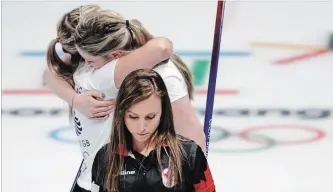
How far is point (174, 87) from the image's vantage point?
1.38 metres

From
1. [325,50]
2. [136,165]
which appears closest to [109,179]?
[136,165]

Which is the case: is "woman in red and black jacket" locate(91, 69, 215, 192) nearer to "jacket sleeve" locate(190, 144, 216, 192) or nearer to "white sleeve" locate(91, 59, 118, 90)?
"jacket sleeve" locate(190, 144, 216, 192)

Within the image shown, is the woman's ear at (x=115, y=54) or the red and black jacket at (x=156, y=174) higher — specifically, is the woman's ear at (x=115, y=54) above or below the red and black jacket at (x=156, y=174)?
above

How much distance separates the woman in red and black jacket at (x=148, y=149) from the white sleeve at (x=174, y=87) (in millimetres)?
166

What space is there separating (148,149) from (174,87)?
20cm

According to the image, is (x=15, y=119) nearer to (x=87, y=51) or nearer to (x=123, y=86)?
(x=87, y=51)

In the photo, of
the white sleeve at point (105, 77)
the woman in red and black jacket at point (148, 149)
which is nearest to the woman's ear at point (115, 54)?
the white sleeve at point (105, 77)

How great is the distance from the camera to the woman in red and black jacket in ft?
3.86

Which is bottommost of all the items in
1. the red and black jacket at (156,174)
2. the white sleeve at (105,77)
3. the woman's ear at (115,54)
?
the red and black jacket at (156,174)

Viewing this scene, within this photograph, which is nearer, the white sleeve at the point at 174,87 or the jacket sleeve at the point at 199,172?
the jacket sleeve at the point at 199,172

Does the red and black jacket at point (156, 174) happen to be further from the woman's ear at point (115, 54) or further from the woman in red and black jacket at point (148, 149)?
the woman's ear at point (115, 54)

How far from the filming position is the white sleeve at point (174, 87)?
4.51ft

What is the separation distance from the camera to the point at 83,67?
4.88 feet

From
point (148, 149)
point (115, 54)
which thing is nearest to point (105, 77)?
point (115, 54)
